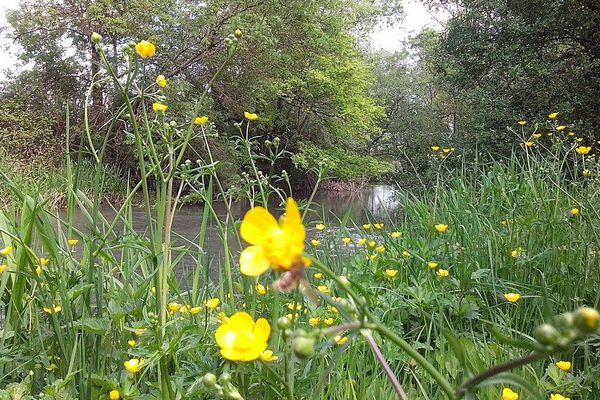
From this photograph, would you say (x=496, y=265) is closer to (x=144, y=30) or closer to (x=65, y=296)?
(x=65, y=296)

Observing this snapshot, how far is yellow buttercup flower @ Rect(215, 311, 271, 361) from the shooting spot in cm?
43

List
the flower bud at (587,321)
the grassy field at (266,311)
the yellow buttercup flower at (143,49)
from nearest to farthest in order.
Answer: the flower bud at (587,321) → the grassy field at (266,311) → the yellow buttercup flower at (143,49)

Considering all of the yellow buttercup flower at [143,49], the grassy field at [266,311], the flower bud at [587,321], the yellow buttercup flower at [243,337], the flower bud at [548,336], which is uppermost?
the yellow buttercup flower at [143,49]

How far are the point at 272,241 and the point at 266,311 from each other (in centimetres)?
96

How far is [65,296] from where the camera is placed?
887 millimetres

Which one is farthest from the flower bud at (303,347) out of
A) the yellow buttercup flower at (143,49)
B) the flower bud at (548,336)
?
the yellow buttercup flower at (143,49)

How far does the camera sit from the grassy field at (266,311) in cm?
34

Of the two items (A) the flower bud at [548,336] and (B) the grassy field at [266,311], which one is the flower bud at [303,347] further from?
(A) the flower bud at [548,336]

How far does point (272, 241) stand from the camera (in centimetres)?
31

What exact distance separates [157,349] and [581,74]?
6.57 m

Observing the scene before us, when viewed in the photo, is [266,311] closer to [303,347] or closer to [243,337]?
[243,337]

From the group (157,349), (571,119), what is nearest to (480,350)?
(157,349)

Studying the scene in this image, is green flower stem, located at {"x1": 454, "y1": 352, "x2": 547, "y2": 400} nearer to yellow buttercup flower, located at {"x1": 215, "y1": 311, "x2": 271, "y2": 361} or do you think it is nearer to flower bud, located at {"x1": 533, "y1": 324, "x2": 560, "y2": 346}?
flower bud, located at {"x1": 533, "y1": 324, "x2": 560, "y2": 346}

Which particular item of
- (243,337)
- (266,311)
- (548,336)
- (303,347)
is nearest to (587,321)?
(548,336)
